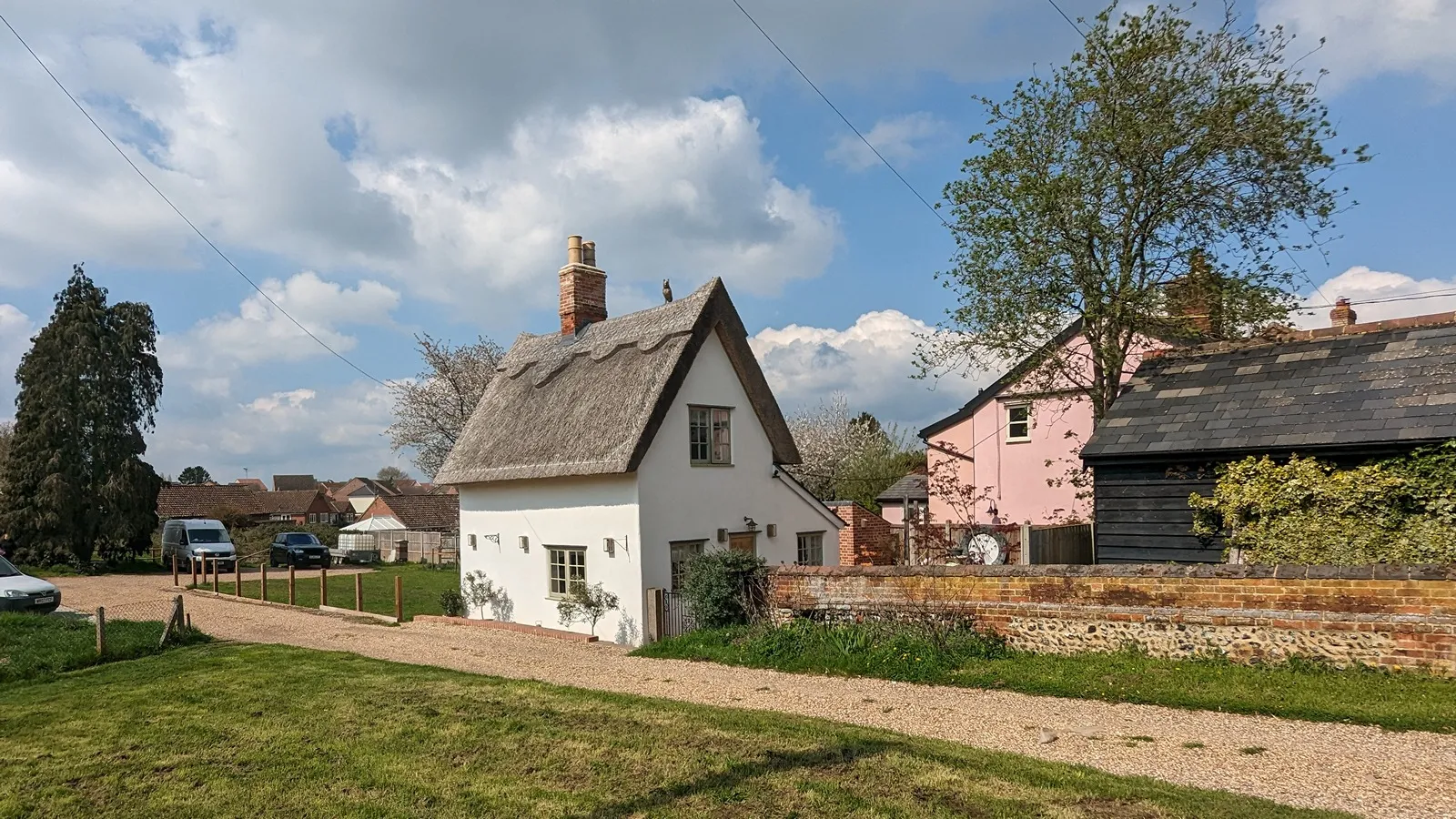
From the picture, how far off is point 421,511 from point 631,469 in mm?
38082

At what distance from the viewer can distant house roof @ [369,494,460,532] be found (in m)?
48.3

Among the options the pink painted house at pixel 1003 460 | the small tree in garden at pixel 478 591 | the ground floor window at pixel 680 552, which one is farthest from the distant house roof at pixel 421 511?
the ground floor window at pixel 680 552

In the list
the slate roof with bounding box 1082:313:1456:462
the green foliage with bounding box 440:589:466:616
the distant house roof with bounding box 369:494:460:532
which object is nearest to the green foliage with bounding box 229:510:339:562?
the distant house roof with bounding box 369:494:460:532

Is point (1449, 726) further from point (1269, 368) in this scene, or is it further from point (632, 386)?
point (632, 386)

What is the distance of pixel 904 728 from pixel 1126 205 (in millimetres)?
11576

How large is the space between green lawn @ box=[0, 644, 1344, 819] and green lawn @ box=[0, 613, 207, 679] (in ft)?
8.27

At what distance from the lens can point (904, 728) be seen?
815 centimetres

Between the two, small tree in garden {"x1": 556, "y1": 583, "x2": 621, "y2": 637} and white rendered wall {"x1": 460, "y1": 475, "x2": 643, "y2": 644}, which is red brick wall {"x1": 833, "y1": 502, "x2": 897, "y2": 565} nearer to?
white rendered wall {"x1": 460, "y1": 475, "x2": 643, "y2": 644}

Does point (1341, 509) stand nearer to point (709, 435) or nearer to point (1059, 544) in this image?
point (1059, 544)

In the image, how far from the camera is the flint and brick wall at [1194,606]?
859 cm

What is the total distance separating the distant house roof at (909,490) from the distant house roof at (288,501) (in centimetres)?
5645

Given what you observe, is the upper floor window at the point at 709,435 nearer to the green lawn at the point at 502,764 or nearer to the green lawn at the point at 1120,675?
the green lawn at the point at 1120,675

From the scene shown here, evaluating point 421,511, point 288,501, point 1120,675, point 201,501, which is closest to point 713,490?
point 1120,675

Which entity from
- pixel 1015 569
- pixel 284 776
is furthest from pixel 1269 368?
pixel 284 776
